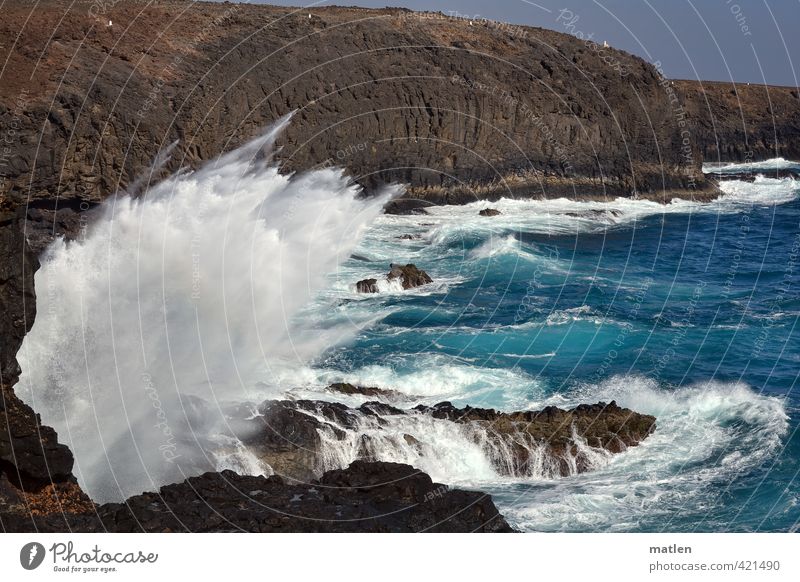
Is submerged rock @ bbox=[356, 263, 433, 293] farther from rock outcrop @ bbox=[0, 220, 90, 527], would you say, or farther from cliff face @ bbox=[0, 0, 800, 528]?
rock outcrop @ bbox=[0, 220, 90, 527]

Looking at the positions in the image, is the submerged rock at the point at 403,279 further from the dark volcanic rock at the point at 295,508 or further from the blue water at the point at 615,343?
the dark volcanic rock at the point at 295,508

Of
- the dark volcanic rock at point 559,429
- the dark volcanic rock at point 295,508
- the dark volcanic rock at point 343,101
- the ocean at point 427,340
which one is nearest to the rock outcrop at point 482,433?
the dark volcanic rock at point 559,429

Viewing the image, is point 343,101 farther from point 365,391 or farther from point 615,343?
point 365,391

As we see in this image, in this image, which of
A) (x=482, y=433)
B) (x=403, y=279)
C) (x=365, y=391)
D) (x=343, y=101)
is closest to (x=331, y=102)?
(x=343, y=101)

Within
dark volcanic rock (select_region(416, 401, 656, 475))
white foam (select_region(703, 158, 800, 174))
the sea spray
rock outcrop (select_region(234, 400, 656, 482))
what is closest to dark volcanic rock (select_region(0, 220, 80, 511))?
the sea spray

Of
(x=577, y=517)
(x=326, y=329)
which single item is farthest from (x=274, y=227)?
(x=577, y=517)

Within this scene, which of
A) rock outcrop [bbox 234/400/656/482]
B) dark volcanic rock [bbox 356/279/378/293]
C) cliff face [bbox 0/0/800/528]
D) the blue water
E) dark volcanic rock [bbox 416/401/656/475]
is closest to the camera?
rock outcrop [bbox 234/400/656/482]

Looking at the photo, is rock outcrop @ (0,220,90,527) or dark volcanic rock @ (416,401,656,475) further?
dark volcanic rock @ (416,401,656,475)

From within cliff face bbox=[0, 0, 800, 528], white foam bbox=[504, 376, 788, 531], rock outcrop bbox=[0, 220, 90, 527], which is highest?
cliff face bbox=[0, 0, 800, 528]
